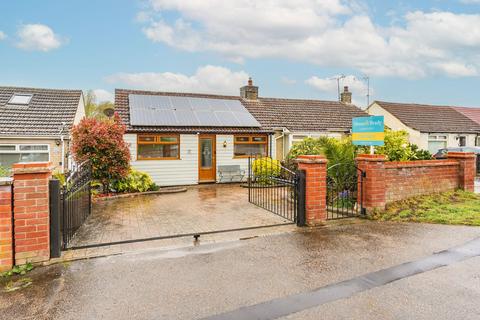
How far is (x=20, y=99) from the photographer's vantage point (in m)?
16.1

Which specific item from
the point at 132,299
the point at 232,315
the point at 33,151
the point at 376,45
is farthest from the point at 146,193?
the point at 376,45

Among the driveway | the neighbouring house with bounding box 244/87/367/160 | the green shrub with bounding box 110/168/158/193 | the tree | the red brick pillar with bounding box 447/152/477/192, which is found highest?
the tree

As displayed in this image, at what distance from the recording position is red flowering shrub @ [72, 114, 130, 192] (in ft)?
34.1

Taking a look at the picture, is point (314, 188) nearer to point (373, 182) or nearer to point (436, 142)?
point (373, 182)

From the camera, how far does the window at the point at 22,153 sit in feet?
43.7

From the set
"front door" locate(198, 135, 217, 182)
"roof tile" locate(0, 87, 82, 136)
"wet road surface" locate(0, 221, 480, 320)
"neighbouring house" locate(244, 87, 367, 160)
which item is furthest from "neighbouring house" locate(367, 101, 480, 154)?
"roof tile" locate(0, 87, 82, 136)

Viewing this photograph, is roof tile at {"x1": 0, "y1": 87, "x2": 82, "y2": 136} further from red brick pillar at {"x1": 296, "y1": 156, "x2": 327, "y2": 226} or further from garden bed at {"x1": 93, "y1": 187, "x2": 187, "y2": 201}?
red brick pillar at {"x1": 296, "y1": 156, "x2": 327, "y2": 226}

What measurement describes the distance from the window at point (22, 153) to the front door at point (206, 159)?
6.65 meters

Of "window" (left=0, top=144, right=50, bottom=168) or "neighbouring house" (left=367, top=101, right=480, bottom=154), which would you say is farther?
"neighbouring house" (left=367, top=101, right=480, bottom=154)

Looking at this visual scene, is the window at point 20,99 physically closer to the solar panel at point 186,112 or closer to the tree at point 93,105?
the solar panel at point 186,112

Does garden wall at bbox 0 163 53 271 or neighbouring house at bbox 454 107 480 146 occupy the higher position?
neighbouring house at bbox 454 107 480 146

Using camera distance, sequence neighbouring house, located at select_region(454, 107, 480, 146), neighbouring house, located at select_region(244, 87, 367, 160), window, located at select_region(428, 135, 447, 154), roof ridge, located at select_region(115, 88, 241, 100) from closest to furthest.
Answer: neighbouring house, located at select_region(244, 87, 367, 160) → roof ridge, located at select_region(115, 88, 241, 100) → window, located at select_region(428, 135, 447, 154) → neighbouring house, located at select_region(454, 107, 480, 146)

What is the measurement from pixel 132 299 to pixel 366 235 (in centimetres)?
438

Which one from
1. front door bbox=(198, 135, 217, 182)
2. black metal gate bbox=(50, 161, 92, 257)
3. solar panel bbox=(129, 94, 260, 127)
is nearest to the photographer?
black metal gate bbox=(50, 161, 92, 257)
